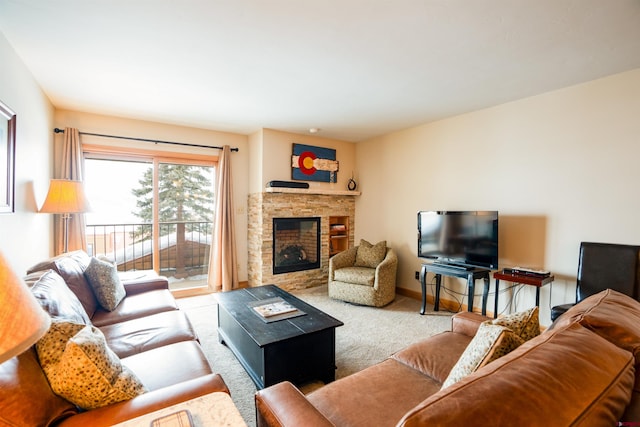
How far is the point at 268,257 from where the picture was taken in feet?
14.4

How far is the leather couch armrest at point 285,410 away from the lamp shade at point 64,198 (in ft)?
9.28

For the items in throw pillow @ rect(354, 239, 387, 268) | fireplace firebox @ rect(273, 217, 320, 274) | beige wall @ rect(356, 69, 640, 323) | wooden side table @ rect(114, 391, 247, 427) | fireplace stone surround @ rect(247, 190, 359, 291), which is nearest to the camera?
wooden side table @ rect(114, 391, 247, 427)

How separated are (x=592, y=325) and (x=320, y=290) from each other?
3.82m

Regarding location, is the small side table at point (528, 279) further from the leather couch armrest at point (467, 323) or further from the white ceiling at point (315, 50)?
the white ceiling at point (315, 50)

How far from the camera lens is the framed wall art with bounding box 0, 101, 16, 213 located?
6.52 feet

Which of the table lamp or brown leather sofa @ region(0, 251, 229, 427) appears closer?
→ brown leather sofa @ region(0, 251, 229, 427)

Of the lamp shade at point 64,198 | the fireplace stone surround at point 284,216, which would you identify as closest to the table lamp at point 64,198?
the lamp shade at point 64,198

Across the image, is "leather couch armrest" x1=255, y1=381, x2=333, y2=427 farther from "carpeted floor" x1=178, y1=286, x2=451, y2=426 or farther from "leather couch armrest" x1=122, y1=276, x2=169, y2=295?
"leather couch armrest" x1=122, y1=276, x2=169, y2=295

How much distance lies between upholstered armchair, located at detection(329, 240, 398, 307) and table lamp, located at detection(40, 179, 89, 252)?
9.74ft

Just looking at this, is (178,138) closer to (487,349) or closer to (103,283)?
(103,283)

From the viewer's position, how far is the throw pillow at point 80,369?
40.6 inches

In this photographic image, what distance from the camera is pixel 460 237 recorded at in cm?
337

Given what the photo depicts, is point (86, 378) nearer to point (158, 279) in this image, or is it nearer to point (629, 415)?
point (629, 415)

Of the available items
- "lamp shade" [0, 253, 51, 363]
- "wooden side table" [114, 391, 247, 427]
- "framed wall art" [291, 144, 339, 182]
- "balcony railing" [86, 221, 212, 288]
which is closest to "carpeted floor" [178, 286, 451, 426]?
"balcony railing" [86, 221, 212, 288]
